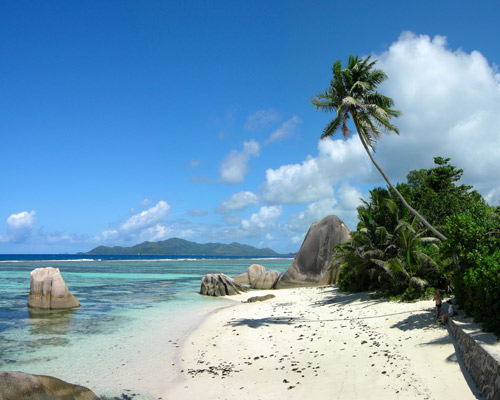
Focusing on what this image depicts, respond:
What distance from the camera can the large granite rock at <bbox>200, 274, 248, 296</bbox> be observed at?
971 inches

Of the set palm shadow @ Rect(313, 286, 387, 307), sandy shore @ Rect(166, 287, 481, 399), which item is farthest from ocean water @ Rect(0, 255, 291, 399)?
palm shadow @ Rect(313, 286, 387, 307)

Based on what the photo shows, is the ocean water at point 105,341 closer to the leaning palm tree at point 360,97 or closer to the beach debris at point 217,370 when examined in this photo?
the beach debris at point 217,370

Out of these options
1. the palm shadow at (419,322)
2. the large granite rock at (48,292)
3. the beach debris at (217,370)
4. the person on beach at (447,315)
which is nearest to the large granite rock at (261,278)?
the large granite rock at (48,292)

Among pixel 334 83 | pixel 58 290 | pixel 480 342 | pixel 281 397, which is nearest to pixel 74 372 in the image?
pixel 281 397

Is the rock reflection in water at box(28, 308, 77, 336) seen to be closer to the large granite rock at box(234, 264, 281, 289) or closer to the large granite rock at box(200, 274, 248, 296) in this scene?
the large granite rock at box(200, 274, 248, 296)

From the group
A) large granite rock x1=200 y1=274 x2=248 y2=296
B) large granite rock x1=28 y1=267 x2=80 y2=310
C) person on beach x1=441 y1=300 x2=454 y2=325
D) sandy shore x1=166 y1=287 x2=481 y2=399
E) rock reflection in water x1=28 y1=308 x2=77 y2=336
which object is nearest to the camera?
sandy shore x1=166 y1=287 x2=481 y2=399

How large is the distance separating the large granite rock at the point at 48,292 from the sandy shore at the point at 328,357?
756 centimetres

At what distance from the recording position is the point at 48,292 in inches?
723

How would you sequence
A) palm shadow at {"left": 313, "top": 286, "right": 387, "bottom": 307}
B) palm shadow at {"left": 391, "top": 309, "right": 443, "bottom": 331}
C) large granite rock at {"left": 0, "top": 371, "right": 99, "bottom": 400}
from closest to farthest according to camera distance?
large granite rock at {"left": 0, "top": 371, "right": 99, "bottom": 400} → palm shadow at {"left": 391, "top": 309, "right": 443, "bottom": 331} → palm shadow at {"left": 313, "top": 286, "right": 387, "bottom": 307}

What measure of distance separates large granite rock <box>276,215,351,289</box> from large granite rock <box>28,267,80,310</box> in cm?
1418

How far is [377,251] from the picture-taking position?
16.9 meters

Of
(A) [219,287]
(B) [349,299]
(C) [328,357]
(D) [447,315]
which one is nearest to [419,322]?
(D) [447,315]

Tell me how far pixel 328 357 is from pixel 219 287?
15491mm

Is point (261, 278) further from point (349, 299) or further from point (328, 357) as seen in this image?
point (328, 357)
